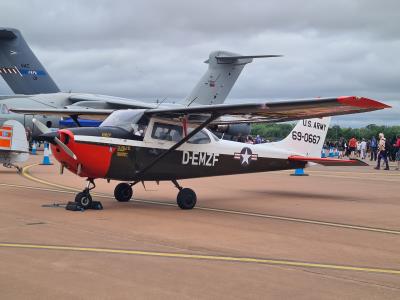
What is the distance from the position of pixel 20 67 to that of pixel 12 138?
24797 mm

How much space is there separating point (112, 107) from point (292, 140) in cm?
2359

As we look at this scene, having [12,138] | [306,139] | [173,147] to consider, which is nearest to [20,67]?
[12,138]

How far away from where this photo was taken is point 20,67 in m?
40.2

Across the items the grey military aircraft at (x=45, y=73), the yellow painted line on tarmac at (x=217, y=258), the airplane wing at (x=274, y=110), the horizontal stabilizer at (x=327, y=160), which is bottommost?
the yellow painted line on tarmac at (x=217, y=258)

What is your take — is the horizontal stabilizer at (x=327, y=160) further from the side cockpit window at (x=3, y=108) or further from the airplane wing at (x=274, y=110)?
the side cockpit window at (x=3, y=108)

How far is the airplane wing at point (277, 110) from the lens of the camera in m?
8.79

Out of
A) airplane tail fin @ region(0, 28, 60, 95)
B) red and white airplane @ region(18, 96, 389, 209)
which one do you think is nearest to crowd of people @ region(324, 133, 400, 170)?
red and white airplane @ region(18, 96, 389, 209)

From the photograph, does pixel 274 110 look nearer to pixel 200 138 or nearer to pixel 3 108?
pixel 200 138

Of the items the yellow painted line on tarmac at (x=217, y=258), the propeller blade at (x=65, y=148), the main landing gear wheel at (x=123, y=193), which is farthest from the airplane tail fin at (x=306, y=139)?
the yellow painted line on tarmac at (x=217, y=258)

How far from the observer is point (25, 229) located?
7777 millimetres

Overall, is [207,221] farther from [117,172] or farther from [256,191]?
[256,191]

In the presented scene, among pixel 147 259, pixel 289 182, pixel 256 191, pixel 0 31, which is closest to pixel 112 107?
pixel 0 31

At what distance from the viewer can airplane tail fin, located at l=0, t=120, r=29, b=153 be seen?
17.2m

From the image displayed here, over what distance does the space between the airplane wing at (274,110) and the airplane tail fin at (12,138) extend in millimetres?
8208
